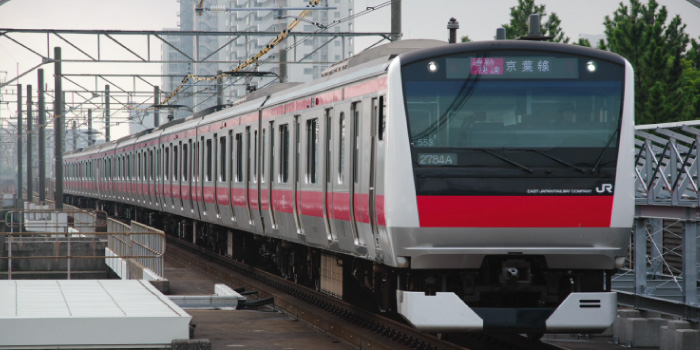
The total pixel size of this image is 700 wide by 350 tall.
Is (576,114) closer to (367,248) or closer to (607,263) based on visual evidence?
(607,263)

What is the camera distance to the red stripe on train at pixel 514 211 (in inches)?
393

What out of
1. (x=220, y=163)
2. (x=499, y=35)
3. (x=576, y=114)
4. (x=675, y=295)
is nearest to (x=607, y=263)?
(x=576, y=114)

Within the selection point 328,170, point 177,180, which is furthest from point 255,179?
point 177,180

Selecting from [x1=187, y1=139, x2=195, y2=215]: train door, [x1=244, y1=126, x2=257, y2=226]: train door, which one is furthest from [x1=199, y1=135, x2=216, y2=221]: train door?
[x1=244, y1=126, x2=257, y2=226]: train door

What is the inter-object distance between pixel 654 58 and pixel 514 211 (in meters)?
26.2

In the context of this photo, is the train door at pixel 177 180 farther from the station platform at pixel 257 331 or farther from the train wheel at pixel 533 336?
the train wheel at pixel 533 336

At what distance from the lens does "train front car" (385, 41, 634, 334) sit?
32.8 ft

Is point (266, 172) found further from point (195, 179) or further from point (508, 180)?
point (195, 179)

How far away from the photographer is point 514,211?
394 inches

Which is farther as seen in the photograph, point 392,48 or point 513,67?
point 392,48

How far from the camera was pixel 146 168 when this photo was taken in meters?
33.8

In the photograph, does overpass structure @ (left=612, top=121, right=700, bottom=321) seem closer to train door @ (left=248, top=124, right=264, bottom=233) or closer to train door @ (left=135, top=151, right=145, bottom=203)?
train door @ (left=248, top=124, right=264, bottom=233)

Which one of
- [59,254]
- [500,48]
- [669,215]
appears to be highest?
[500,48]

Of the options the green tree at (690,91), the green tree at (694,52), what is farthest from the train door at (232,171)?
the green tree at (694,52)
